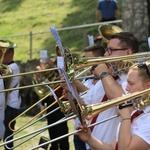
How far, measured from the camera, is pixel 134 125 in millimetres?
3326

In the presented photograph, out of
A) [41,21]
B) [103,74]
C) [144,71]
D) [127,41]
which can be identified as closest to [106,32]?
[127,41]

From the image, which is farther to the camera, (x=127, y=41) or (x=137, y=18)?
(x=137, y=18)

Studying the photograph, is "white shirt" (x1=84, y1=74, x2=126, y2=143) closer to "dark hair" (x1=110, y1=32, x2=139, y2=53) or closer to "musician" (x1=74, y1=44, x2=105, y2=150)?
"dark hair" (x1=110, y1=32, x2=139, y2=53)

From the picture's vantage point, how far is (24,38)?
14.0 metres

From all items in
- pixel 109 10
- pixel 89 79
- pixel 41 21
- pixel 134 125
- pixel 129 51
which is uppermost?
pixel 129 51

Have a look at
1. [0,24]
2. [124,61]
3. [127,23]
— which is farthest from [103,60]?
[0,24]

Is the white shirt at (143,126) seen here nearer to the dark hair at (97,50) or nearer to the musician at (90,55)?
the musician at (90,55)

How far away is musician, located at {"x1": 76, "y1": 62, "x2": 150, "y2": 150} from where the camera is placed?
322 cm

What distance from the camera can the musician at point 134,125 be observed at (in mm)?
3225

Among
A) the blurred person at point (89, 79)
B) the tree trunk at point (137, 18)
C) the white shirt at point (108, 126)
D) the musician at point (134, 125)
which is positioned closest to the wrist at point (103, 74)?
the white shirt at point (108, 126)

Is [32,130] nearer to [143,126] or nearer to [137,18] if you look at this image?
[137,18]

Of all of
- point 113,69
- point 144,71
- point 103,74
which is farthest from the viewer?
point 113,69

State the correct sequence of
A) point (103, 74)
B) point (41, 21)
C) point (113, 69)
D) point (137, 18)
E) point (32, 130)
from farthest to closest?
point (41, 21) → point (137, 18) → point (32, 130) → point (113, 69) → point (103, 74)

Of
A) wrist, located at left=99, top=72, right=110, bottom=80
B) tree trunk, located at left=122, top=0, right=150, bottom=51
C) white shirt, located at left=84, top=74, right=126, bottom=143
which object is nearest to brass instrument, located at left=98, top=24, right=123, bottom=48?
white shirt, located at left=84, top=74, right=126, bottom=143
